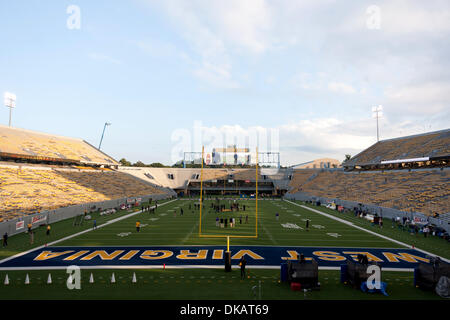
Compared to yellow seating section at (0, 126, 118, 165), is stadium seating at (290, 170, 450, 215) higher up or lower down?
lower down

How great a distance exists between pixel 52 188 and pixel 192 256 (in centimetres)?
2456

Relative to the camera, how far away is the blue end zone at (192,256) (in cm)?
1202

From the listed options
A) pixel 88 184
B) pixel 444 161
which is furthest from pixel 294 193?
pixel 88 184

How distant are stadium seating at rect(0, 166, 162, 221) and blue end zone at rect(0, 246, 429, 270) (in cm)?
942

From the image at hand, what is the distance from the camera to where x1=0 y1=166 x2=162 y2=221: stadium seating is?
2300cm

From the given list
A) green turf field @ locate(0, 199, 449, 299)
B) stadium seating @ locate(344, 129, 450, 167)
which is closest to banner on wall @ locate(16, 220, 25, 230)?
green turf field @ locate(0, 199, 449, 299)

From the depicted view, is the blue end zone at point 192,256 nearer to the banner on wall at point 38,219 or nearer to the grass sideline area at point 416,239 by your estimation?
the grass sideline area at point 416,239

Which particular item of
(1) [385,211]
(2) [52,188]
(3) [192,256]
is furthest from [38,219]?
(1) [385,211]

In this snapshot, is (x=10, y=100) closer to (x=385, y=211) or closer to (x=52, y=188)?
(x=52, y=188)

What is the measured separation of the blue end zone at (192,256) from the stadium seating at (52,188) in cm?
942

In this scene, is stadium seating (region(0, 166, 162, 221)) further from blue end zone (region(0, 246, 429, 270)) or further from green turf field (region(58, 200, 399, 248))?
blue end zone (region(0, 246, 429, 270))

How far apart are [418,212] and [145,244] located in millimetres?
23145

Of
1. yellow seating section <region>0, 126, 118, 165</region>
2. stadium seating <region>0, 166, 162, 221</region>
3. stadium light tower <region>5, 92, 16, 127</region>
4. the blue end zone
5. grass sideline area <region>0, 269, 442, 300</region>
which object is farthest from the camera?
stadium light tower <region>5, 92, 16, 127</region>

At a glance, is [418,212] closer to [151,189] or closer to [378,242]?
[378,242]
